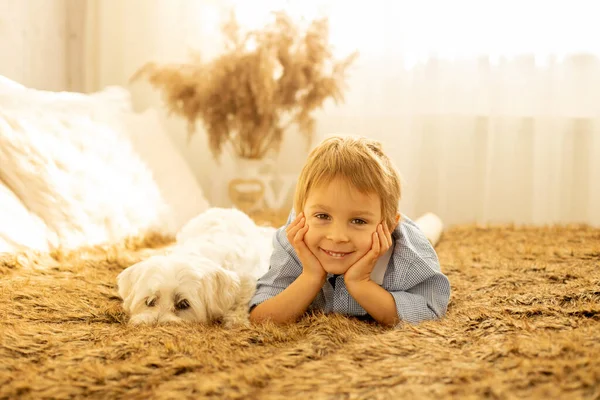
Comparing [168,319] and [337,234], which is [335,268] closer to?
[337,234]

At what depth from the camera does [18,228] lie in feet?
6.44

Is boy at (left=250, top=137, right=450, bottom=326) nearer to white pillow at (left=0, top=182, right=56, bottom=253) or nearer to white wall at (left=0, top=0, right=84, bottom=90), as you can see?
white pillow at (left=0, top=182, right=56, bottom=253)

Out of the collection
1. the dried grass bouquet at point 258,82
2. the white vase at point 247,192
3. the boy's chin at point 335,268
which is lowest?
the boy's chin at point 335,268

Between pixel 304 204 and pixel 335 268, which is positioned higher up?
pixel 304 204

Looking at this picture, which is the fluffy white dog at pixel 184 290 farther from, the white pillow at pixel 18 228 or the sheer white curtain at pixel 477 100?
the sheer white curtain at pixel 477 100

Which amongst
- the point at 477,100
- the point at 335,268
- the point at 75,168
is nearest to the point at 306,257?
the point at 335,268

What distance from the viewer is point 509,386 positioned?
95cm

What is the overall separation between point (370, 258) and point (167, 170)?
1.76 metres

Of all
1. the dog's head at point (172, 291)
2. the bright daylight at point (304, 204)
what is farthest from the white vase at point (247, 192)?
the dog's head at point (172, 291)

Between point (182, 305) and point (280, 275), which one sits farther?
point (280, 275)

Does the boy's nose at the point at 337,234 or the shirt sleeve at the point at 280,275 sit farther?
the shirt sleeve at the point at 280,275

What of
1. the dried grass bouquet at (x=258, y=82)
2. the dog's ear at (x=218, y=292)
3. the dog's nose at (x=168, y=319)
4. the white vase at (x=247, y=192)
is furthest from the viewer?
the white vase at (x=247, y=192)

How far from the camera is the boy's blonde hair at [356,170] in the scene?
1.48 meters

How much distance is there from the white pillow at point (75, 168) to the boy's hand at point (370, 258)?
1153 mm
